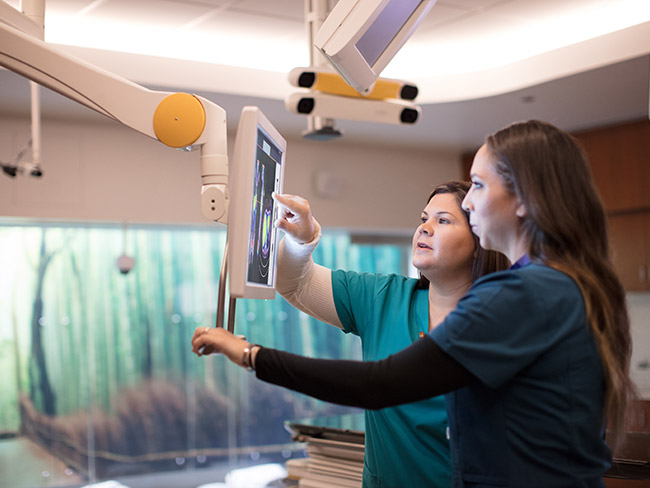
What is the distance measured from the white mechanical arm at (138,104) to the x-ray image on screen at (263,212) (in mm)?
75

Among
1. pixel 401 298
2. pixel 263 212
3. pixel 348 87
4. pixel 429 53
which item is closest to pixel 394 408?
pixel 401 298

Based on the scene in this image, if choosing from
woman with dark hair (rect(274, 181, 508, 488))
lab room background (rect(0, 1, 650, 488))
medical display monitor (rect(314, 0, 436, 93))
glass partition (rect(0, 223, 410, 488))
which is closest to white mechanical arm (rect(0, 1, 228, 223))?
woman with dark hair (rect(274, 181, 508, 488))

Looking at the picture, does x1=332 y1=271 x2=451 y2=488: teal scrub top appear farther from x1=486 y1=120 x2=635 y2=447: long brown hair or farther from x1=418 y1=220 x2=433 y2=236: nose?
x1=486 y1=120 x2=635 y2=447: long brown hair

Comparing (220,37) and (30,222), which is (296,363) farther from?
(30,222)

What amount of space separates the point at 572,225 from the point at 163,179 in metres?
4.11

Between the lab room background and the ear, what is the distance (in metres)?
3.14

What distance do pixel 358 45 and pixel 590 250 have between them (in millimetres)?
663

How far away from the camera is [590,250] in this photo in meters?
1.14

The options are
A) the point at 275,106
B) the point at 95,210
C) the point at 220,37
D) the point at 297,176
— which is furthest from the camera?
the point at 297,176

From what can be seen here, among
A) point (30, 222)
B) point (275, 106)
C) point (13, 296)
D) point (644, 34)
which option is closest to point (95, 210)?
point (30, 222)

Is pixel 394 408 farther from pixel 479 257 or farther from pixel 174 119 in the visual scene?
pixel 174 119

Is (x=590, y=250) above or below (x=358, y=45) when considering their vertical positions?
below

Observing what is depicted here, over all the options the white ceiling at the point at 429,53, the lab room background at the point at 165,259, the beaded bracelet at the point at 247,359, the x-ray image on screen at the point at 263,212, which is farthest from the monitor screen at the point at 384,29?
the lab room background at the point at 165,259

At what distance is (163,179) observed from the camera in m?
4.96
